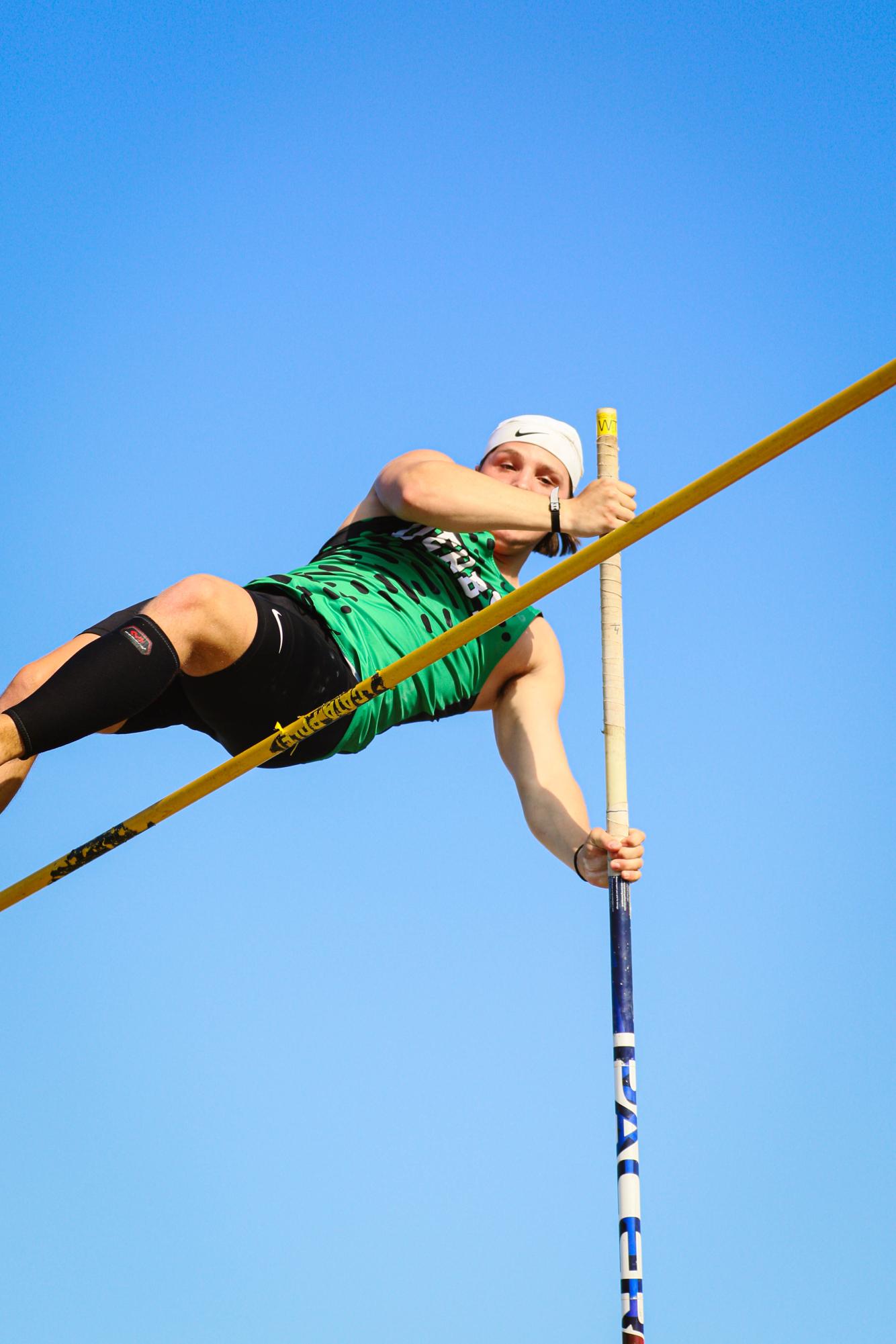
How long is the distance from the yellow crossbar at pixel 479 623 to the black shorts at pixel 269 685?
0.14 metres

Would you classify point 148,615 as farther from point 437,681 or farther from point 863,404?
point 863,404

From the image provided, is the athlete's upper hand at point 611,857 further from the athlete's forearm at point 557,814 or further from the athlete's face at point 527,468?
the athlete's face at point 527,468

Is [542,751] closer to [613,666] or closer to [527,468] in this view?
[613,666]

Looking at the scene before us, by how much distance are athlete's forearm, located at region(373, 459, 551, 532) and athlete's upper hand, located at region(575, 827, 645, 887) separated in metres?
0.95

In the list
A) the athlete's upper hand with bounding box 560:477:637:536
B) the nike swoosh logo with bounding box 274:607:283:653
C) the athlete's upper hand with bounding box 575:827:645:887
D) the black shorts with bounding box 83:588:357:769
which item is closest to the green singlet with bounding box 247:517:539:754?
Answer: the black shorts with bounding box 83:588:357:769

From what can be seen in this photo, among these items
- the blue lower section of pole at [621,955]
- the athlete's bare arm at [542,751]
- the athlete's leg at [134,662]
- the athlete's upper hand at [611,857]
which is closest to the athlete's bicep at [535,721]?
the athlete's bare arm at [542,751]

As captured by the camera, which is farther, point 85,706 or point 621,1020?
point 621,1020

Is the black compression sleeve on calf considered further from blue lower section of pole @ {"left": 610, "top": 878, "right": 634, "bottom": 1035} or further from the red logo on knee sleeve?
blue lower section of pole @ {"left": 610, "top": 878, "right": 634, "bottom": 1035}

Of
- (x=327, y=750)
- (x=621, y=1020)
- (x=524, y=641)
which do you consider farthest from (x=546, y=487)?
(x=621, y=1020)

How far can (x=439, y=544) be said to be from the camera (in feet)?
16.6

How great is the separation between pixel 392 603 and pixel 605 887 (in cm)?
105

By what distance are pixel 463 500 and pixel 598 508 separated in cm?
36

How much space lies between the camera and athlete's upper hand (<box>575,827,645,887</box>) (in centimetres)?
A: 500

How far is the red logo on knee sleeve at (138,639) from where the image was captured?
410cm
